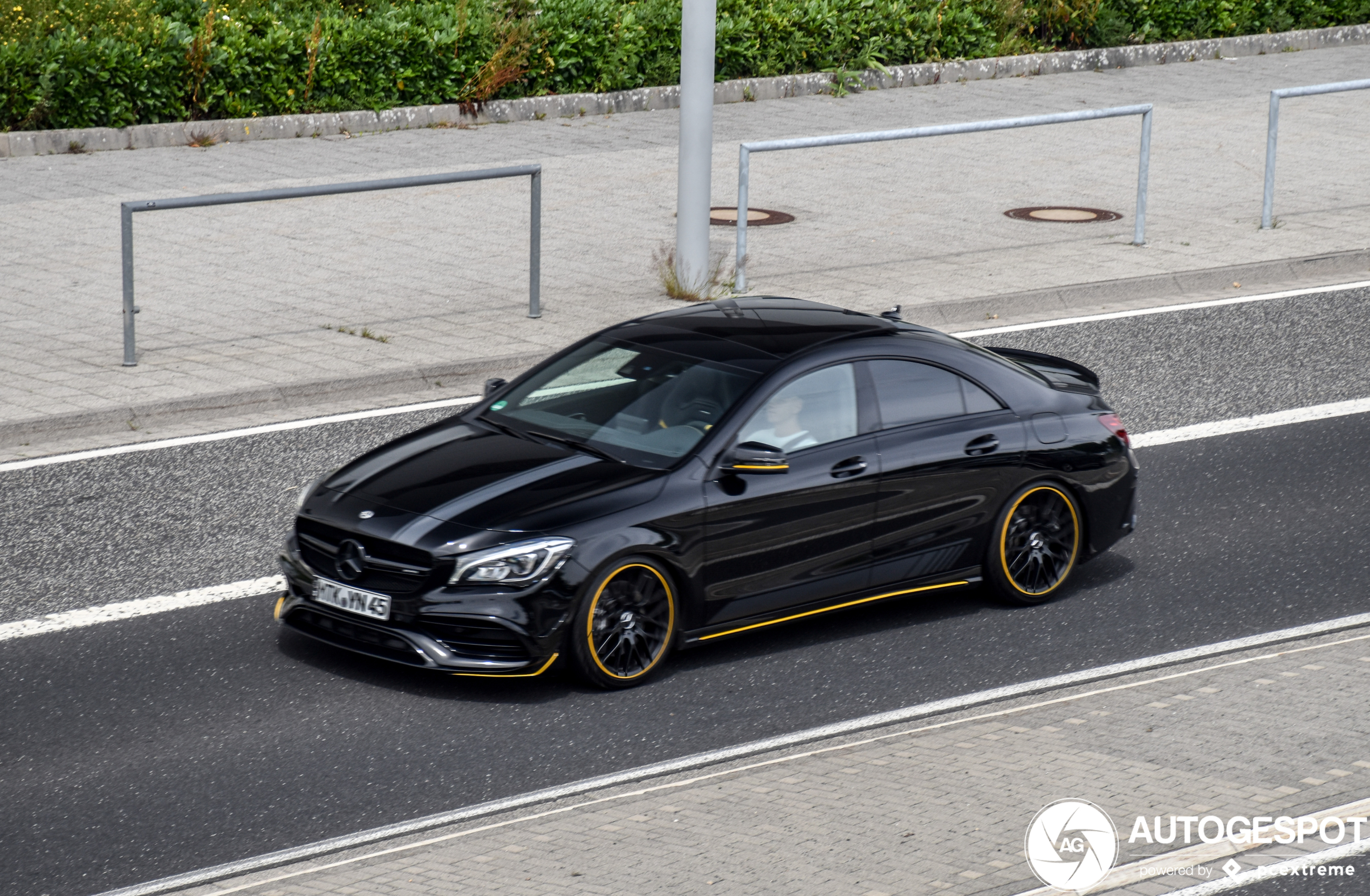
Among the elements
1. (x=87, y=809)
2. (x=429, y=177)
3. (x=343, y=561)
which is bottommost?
(x=87, y=809)

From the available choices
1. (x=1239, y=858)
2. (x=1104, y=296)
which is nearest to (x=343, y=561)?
(x=1239, y=858)

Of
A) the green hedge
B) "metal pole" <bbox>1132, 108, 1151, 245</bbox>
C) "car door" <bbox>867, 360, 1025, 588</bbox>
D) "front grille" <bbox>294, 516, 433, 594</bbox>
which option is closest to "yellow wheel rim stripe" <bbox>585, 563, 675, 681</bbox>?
"front grille" <bbox>294, 516, 433, 594</bbox>

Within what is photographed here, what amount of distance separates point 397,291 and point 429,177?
1.37 metres

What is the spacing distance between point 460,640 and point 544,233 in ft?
31.6

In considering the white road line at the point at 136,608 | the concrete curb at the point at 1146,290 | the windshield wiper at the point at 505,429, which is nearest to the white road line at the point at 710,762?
the windshield wiper at the point at 505,429

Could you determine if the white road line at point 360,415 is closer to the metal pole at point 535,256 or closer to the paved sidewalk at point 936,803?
the metal pole at point 535,256

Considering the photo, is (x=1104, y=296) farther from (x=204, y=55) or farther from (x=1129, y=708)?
(x=204, y=55)

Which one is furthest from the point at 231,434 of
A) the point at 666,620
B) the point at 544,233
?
the point at 544,233

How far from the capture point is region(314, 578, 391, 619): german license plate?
7422 mm

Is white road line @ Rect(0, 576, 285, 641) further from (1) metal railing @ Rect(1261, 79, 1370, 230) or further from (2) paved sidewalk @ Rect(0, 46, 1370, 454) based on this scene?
(1) metal railing @ Rect(1261, 79, 1370, 230)

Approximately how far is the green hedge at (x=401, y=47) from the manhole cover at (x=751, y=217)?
5260 mm

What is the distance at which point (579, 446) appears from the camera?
805 cm

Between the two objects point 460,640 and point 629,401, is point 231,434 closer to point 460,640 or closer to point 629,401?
point 629,401

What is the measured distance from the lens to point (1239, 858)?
5.94 metres
